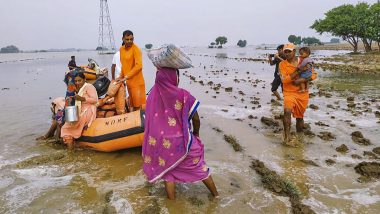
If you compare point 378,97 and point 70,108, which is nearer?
point 70,108

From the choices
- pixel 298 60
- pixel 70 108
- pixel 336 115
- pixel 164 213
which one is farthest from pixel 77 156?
pixel 336 115

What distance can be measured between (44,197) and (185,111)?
2.12 meters

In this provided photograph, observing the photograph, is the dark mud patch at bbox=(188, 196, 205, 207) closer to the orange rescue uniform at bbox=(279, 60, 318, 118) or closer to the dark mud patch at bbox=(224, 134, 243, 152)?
the dark mud patch at bbox=(224, 134, 243, 152)

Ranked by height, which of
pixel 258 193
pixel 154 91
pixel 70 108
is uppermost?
pixel 154 91

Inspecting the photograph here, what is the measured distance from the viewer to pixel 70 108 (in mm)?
5523

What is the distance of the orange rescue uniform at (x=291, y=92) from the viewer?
5891mm

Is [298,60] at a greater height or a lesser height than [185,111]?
greater

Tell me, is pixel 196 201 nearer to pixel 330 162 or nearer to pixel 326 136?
pixel 330 162

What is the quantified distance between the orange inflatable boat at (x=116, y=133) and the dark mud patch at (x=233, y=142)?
1600 mm

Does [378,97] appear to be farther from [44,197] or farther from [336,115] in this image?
[44,197]

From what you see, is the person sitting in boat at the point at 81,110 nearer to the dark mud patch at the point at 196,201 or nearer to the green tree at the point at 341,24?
the dark mud patch at the point at 196,201

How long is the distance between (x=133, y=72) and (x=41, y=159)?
2.16 m

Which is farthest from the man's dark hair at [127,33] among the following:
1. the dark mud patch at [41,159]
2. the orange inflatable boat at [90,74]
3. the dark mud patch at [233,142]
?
the dark mud patch at [233,142]

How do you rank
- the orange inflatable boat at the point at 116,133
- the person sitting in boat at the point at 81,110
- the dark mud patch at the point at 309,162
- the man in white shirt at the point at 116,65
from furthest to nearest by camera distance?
1. the man in white shirt at the point at 116,65
2. the person sitting in boat at the point at 81,110
3. the orange inflatable boat at the point at 116,133
4. the dark mud patch at the point at 309,162
